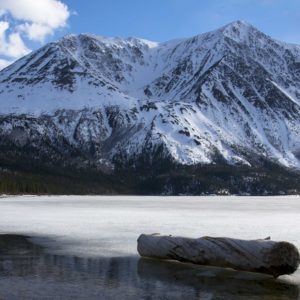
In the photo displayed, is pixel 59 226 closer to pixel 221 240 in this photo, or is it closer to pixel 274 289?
pixel 221 240

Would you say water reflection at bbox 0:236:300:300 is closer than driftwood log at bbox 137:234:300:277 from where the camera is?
Yes

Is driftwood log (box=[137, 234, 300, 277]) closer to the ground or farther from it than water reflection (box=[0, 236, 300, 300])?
farther from it

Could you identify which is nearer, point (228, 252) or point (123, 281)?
point (123, 281)

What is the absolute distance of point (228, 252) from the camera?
26500 mm

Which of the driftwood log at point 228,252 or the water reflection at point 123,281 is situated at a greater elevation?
the driftwood log at point 228,252

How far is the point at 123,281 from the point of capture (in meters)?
23.5

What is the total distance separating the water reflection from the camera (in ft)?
68.8

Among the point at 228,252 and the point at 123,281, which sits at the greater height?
the point at 228,252

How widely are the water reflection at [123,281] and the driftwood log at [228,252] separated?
1.63 feet

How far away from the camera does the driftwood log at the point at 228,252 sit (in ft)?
79.7

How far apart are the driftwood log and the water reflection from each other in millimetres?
498

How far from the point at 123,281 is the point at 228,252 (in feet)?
19.1

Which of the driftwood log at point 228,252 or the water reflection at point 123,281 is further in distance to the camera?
the driftwood log at point 228,252

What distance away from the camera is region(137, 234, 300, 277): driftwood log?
2430 centimetres
